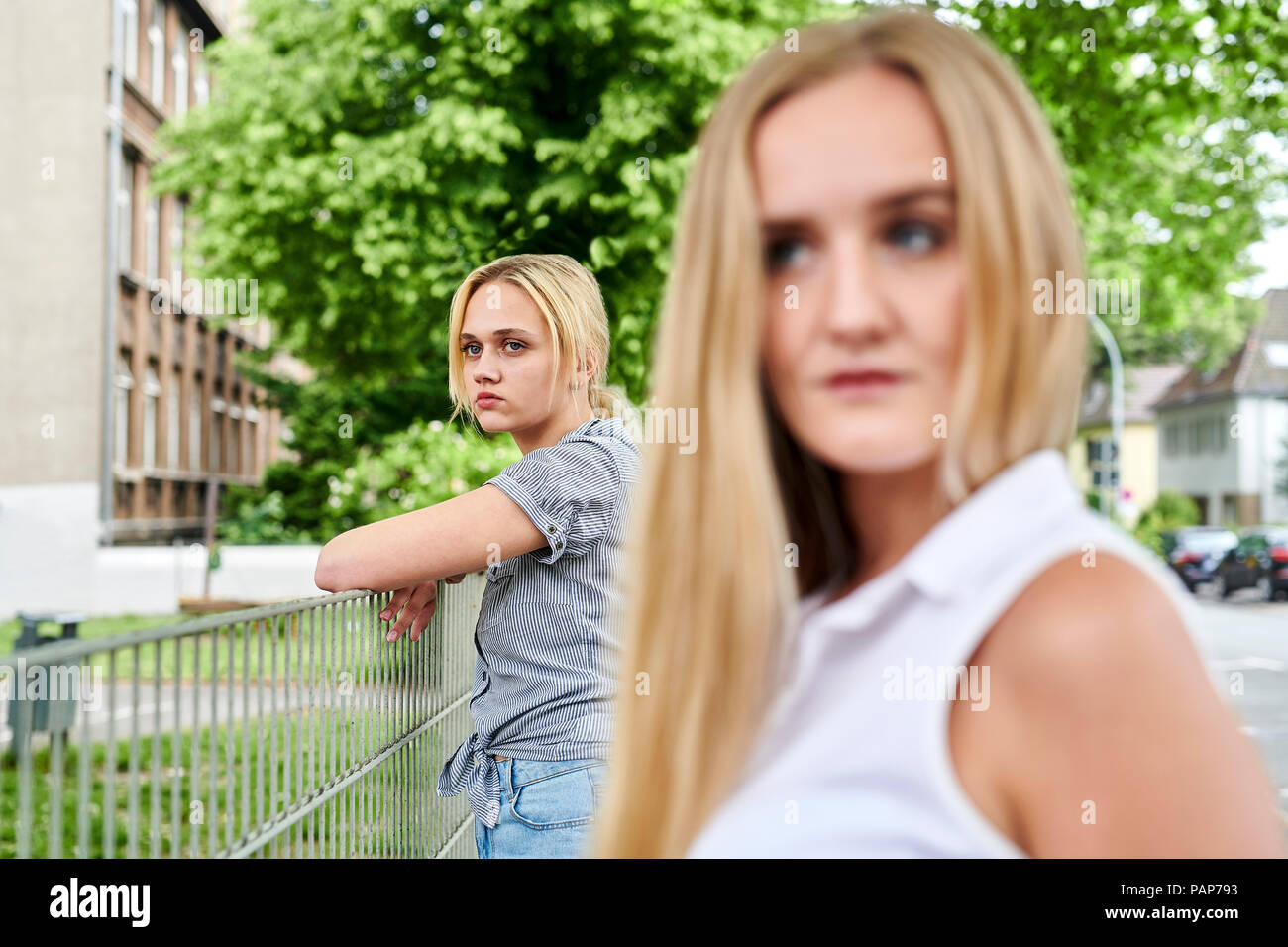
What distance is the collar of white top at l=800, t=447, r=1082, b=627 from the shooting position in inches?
27.5

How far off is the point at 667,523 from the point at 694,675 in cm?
9

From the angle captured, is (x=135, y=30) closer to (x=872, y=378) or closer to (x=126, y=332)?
(x=126, y=332)

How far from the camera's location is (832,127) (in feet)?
2.47

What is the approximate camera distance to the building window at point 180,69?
25.3m

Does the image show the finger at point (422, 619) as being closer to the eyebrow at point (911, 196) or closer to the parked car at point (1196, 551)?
the eyebrow at point (911, 196)

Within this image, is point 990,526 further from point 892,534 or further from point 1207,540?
point 1207,540

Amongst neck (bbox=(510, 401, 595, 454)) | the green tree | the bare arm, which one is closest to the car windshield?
the green tree

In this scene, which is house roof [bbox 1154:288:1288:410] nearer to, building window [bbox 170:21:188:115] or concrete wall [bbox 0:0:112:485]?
building window [bbox 170:21:188:115]

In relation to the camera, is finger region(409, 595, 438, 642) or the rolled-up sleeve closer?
the rolled-up sleeve

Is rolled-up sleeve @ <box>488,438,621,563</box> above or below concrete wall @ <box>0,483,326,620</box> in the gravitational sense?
above

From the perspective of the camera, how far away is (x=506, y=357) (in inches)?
73.7

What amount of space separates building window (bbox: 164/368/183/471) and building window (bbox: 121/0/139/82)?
559cm

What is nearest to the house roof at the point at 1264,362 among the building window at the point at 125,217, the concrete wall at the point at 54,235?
the building window at the point at 125,217

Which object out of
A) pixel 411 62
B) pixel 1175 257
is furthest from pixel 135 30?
pixel 1175 257
